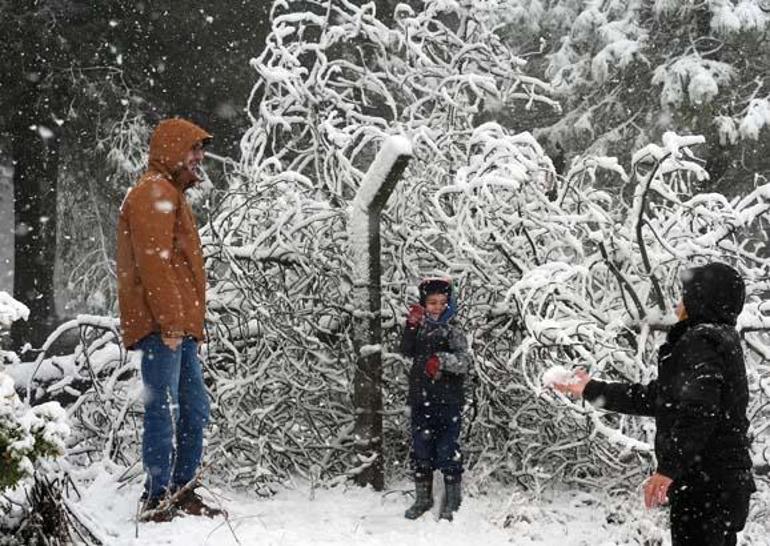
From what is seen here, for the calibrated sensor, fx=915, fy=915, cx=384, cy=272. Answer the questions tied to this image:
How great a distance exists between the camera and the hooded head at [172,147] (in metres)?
4.20

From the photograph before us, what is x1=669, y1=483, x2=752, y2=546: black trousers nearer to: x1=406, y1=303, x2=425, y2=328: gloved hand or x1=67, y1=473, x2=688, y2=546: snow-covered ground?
x1=67, y1=473, x2=688, y2=546: snow-covered ground

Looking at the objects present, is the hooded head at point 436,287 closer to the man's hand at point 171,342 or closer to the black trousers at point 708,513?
the man's hand at point 171,342

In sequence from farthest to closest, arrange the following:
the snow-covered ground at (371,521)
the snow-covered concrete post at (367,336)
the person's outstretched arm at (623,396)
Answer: the snow-covered concrete post at (367,336), the snow-covered ground at (371,521), the person's outstretched arm at (623,396)

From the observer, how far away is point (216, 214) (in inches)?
237

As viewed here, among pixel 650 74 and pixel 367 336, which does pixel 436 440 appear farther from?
pixel 650 74

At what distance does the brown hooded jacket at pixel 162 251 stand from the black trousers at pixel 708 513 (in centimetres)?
220

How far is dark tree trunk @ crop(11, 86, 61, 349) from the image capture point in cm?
1245

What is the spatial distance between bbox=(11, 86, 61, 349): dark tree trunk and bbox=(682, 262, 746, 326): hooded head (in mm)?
10709

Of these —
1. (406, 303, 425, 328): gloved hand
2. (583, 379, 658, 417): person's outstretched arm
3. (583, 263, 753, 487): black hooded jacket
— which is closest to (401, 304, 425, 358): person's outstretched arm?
(406, 303, 425, 328): gloved hand

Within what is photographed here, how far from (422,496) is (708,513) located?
2.10 m

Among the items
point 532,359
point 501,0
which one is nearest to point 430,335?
point 532,359

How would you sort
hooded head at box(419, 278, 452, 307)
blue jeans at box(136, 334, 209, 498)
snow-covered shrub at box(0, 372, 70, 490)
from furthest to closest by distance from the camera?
hooded head at box(419, 278, 452, 307) → blue jeans at box(136, 334, 209, 498) → snow-covered shrub at box(0, 372, 70, 490)

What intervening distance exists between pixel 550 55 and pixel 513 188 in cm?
915

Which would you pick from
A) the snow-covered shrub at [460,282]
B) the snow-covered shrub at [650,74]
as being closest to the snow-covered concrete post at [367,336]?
the snow-covered shrub at [460,282]
